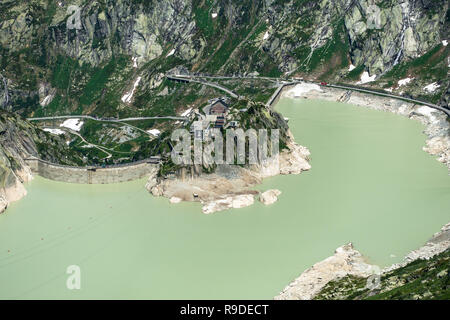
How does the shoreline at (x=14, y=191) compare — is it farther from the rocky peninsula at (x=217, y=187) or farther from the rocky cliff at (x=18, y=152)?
the rocky peninsula at (x=217, y=187)

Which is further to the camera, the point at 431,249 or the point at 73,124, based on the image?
the point at 73,124

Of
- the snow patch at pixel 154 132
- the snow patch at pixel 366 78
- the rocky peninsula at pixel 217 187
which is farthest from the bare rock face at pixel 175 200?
the snow patch at pixel 366 78

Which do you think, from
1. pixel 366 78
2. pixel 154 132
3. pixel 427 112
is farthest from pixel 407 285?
pixel 366 78

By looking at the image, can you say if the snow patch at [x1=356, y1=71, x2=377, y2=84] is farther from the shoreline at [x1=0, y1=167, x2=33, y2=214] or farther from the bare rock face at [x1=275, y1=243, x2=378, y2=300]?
the shoreline at [x1=0, y1=167, x2=33, y2=214]

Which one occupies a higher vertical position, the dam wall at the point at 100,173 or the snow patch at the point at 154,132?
the snow patch at the point at 154,132

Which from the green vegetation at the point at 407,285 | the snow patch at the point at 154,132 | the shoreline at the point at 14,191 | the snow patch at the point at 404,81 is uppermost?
the snow patch at the point at 404,81

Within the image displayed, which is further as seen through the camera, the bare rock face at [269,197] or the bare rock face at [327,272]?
the bare rock face at [269,197]

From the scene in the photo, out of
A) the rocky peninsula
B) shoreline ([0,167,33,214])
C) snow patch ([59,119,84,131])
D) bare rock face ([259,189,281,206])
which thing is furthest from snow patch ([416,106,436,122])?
snow patch ([59,119,84,131])

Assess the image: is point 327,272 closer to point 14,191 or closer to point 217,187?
point 217,187
